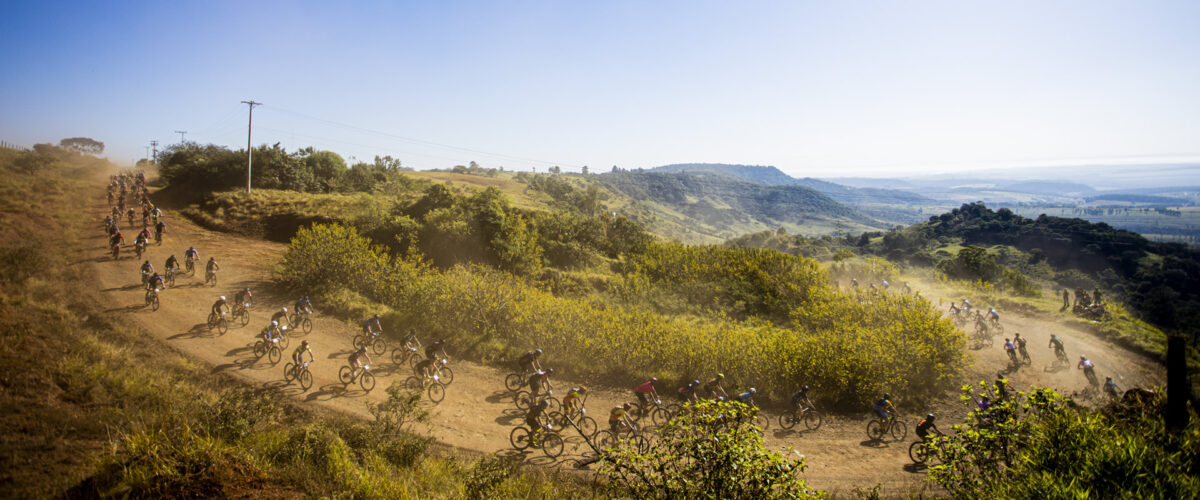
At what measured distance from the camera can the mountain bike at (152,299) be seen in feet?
57.2

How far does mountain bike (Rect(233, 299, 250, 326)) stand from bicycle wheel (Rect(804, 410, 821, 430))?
22295 millimetres

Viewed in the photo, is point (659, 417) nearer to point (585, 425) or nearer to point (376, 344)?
point (585, 425)

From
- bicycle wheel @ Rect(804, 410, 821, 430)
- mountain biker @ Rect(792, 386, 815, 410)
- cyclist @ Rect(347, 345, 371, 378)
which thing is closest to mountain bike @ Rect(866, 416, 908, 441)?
bicycle wheel @ Rect(804, 410, 821, 430)

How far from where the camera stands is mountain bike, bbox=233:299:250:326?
1744 centimetres

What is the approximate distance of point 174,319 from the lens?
55.6ft

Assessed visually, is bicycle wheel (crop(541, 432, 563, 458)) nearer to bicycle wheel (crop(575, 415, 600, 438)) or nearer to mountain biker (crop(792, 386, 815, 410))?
bicycle wheel (crop(575, 415, 600, 438))

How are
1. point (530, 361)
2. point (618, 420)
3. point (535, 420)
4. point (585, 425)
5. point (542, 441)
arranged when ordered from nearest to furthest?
point (535, 420) → point (542, 441) → point (618, 420) → point (585, 425) → point (530, 361)

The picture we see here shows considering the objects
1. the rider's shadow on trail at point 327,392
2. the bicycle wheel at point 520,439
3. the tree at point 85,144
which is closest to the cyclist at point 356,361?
the rider's shadow on trail at point 327,392

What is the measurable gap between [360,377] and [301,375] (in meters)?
1.73

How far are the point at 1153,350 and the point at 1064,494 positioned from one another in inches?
1029

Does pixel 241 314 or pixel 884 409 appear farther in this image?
pixel 241 314

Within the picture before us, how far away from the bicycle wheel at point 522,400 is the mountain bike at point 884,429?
1127cm

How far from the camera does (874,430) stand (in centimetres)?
1392

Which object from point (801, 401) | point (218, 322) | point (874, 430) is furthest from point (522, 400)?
point (218, 322)
